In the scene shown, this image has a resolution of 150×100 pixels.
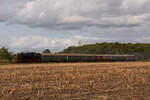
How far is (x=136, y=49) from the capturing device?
130625mm

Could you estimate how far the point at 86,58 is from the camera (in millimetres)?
62750

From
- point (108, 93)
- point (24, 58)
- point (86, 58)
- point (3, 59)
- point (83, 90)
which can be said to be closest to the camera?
point (108, 93)

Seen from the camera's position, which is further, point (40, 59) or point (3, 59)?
point (3, 59)

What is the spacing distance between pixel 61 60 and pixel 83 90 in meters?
44.3

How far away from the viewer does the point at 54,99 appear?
11.0m

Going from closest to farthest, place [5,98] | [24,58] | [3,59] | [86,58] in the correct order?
[5,98] → [24,58] → [3,59] → [86,58]

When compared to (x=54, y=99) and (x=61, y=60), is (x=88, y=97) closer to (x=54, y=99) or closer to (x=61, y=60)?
(x=54, y=99)

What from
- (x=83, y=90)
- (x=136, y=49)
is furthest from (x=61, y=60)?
(x=136, y=49)

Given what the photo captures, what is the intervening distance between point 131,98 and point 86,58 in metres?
51.6

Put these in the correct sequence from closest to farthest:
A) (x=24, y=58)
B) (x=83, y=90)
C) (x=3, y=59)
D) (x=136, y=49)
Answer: (x=83, y=90), (x=24, y=58), (x=3, y=59), (x=136, y=49)

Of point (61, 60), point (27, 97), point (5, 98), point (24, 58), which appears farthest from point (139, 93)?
point (61, 60)

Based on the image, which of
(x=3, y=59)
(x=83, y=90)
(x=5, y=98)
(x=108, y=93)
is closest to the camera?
(x=5, y=98)

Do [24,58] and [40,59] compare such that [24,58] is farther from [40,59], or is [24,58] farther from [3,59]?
[3,59]

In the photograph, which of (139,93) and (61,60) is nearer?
(139,93)
